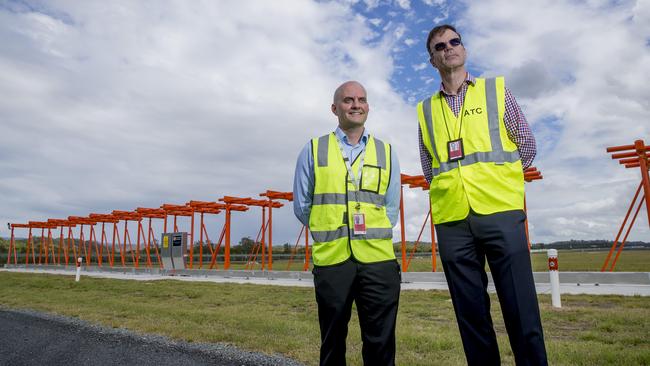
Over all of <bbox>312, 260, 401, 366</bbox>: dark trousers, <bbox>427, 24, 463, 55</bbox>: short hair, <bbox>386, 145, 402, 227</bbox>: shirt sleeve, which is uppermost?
<bbox>427, 24, 463, 55</bbox>: short hair

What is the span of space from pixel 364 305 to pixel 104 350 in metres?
4.07

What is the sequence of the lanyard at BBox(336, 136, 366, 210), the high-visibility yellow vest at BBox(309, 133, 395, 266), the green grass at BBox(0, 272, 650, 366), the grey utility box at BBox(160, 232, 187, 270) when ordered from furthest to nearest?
the grey utility box at BBox(160, 232, 187, 270), the green grass at BBox(0, 272, 650, 366), the lanyard at BBox(336, 136, 366, 210), the high-visibility yellow vest at BBox(309, 133, 395, 266)

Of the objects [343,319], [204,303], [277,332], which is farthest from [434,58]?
[204,303]

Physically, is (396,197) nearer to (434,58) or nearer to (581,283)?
(434,58)

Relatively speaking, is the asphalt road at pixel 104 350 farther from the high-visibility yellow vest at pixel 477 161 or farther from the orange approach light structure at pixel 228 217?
the orange approach light structure at pixel 228 217

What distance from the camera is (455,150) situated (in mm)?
2568

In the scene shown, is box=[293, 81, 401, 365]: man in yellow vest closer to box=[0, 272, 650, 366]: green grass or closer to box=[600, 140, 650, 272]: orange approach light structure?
box=[0, 272, 650, 366]: green grass

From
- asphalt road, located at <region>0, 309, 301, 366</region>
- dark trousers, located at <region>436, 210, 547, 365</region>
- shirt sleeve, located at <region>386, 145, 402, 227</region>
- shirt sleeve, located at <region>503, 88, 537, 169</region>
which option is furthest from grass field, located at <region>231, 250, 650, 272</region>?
dark trousers, located at <region>436, 210, 547, 365</region>

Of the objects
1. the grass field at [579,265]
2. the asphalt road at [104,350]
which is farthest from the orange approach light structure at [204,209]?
the asphalt road at [104,350]

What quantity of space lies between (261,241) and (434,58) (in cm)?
1893

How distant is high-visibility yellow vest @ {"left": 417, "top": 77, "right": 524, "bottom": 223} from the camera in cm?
241

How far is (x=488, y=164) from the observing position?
2463 millimetres

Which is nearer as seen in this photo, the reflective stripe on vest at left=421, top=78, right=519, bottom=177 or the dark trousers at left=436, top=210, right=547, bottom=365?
the dark trousers at left=436, top=210, right=547, bottom=365

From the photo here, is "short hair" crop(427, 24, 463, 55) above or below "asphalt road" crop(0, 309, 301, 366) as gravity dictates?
above
